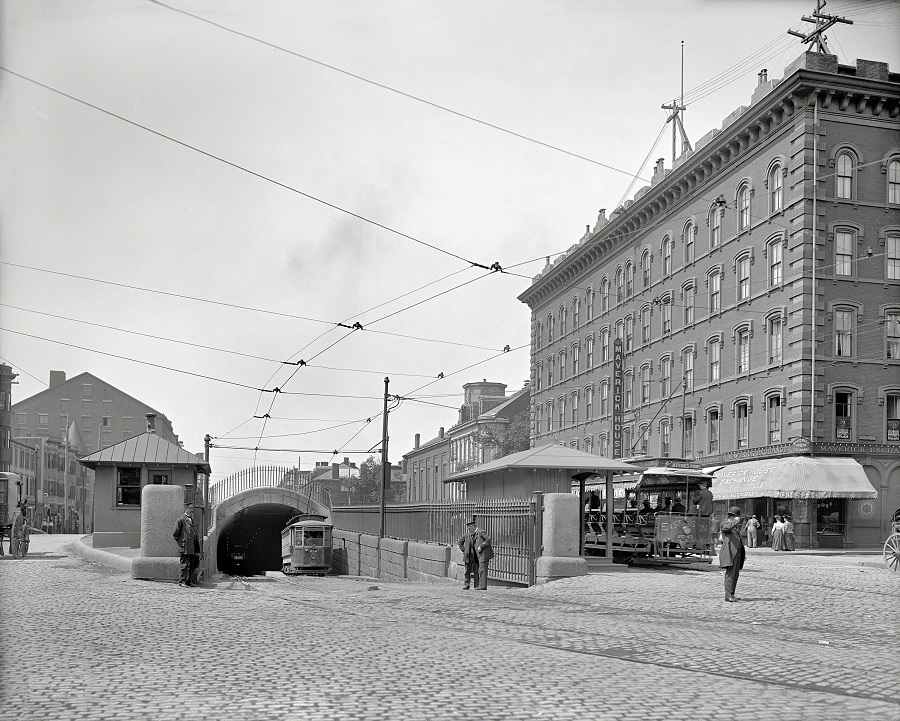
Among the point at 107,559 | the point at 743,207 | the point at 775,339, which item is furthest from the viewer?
the point at 743,207

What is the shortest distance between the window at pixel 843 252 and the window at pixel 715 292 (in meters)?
6.99

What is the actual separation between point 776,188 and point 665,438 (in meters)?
15.0

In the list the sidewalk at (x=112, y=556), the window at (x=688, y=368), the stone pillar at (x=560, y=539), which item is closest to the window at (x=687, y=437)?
the window at (x=688, y=368)

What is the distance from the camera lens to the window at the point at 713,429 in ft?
159

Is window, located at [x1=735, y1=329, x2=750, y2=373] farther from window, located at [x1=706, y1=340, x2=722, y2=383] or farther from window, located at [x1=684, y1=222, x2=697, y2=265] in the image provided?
window, located at [x1=684, y1=222, x2=697, y2=265]

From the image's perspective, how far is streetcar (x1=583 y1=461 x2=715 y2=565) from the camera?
87.7 feet

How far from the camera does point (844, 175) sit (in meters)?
42.6

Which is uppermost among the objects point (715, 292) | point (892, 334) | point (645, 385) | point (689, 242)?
point (689, 242)

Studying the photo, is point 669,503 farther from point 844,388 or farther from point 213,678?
point 213,678

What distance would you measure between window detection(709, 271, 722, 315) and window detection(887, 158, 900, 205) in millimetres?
8147

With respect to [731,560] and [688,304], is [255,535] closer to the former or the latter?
[688,304]

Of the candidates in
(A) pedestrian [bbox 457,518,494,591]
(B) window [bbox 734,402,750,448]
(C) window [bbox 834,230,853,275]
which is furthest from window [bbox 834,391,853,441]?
(A) pedestrian [bbox 457,518,494,591]

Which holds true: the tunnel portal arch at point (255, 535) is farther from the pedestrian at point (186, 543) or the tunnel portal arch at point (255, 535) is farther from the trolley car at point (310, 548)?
the pedestrian at point (186, 543)

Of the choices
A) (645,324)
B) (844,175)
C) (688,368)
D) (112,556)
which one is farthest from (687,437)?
(112,556)
